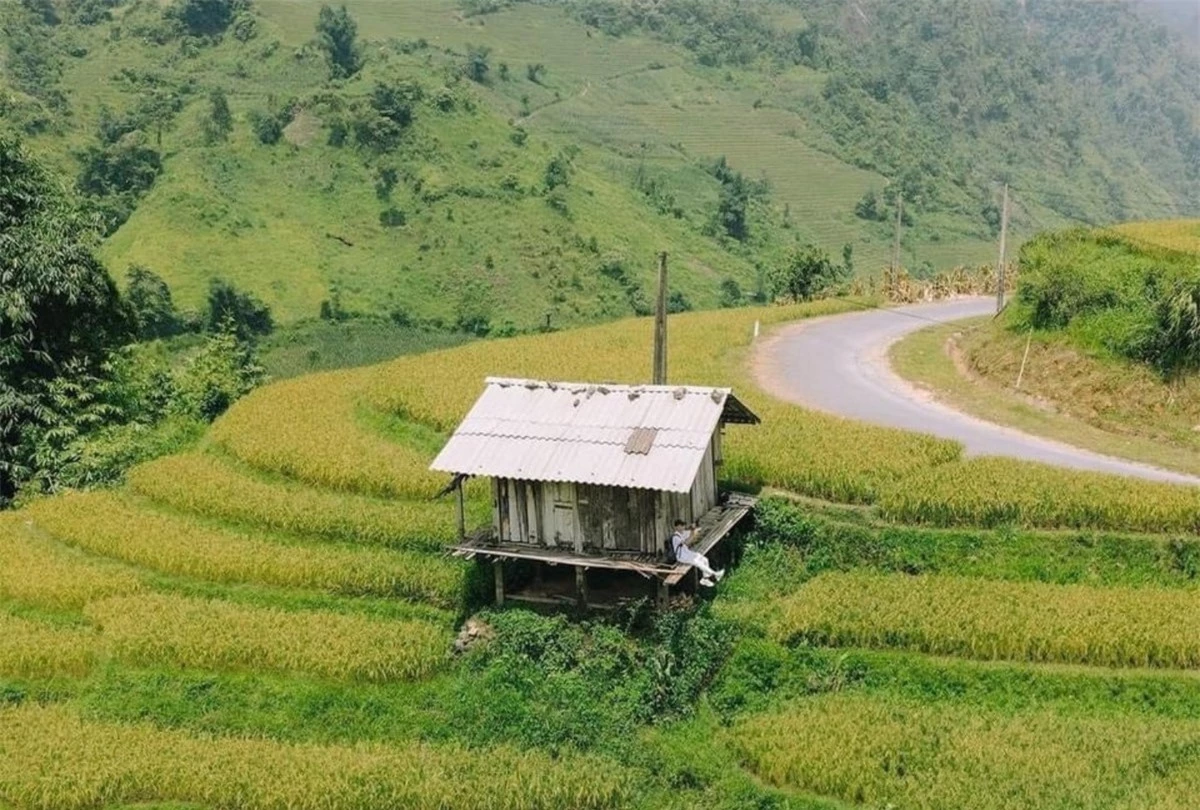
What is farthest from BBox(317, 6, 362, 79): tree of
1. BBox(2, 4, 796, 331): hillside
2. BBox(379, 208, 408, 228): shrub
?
BBox(379, 208, 408, 228): shrub

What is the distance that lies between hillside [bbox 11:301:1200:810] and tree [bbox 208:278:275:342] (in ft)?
111

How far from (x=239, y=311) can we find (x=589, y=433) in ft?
139

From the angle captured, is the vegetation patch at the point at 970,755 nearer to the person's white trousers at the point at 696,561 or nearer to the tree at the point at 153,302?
the person's white trousers at the point at 696,561

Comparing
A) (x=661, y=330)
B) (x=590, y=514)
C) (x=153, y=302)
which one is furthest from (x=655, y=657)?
(x=153, y=302)

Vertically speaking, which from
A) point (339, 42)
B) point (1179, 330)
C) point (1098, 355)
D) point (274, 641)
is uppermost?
point (339, 42)

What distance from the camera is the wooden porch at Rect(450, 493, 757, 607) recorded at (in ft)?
58.4

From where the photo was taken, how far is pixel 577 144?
335ft

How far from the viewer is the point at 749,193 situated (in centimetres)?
9712

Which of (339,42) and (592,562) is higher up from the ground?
(339,42)

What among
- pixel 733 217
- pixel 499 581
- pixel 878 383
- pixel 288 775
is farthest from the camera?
pixel 733 217

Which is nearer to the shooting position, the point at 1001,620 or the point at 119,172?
the point at 1001,620

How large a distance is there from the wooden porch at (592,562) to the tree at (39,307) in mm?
15427

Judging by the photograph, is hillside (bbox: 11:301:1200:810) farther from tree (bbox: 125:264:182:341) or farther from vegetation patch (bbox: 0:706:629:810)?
tree (bbox: 125:264:182:341)

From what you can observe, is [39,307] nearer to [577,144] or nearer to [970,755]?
[970,755]
